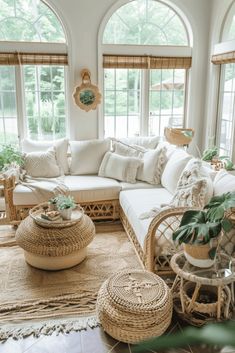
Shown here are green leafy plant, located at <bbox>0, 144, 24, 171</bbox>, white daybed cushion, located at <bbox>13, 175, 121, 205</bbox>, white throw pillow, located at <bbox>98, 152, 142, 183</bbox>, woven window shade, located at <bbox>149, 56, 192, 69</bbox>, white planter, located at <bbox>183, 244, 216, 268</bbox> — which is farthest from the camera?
woven window shade, located at <bbox>149, 56, 192, 69</bbox>

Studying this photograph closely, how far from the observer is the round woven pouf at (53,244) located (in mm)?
2885

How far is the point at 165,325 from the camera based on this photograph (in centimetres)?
220

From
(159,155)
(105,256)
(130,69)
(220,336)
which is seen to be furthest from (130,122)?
(220,336)

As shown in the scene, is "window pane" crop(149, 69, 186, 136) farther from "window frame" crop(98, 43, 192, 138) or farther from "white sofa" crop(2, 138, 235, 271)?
"white sofa" crop(2, 138, 235, 271)

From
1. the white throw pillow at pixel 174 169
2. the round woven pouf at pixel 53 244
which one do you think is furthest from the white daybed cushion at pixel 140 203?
the round woven pouf at pixel 53 244

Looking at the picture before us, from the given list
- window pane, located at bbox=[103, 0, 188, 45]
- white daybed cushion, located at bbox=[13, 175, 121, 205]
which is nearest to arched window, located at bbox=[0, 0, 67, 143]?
window pane, located at bbox=[103, 0, 188, 45]

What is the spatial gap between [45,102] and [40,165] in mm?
1015

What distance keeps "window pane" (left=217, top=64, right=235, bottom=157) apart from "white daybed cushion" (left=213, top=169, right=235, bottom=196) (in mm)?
1503

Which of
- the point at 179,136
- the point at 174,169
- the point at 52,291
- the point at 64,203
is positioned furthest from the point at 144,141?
the point at 52,291

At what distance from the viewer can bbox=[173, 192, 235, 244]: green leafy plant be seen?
2.12 m

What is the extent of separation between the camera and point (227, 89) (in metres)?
4.47

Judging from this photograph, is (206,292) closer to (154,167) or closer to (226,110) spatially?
(154,167)

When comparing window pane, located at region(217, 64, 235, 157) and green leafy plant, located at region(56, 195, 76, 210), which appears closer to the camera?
green leafy plant, located at region(56, 195, 76, 210)

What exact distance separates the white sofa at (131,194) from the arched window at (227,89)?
0.83 metres
